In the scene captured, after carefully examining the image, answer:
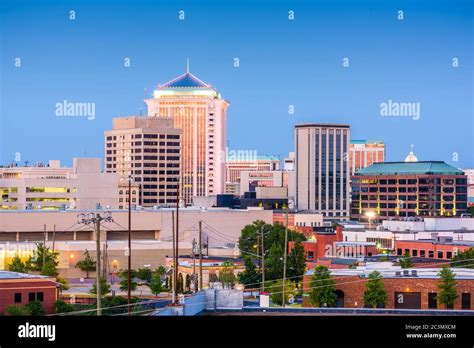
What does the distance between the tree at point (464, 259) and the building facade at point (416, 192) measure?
4732cm

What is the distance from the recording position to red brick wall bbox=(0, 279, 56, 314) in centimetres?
2433

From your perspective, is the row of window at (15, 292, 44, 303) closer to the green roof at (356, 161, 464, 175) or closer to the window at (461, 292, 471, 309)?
the window at (461, 292, 471, 309)

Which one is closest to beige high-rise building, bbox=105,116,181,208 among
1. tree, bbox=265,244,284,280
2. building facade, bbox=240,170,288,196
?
building facade, bbox=240,170,288,196

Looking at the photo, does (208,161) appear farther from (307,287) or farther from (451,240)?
(307,287)

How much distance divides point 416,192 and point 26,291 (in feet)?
213

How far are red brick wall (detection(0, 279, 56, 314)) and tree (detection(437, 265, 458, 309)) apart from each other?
865 cm

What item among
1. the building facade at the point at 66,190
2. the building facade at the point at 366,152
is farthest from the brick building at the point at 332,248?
the building facade at the point at 366,152

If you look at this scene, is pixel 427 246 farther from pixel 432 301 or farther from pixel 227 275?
pixel 432 301

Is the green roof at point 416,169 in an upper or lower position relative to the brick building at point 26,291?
upper

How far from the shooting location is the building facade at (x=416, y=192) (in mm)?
86250

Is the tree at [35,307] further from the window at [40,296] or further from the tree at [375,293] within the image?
the tree at [375,293]

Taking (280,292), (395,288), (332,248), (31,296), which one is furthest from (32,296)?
(332,248)

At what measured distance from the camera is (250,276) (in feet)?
119
